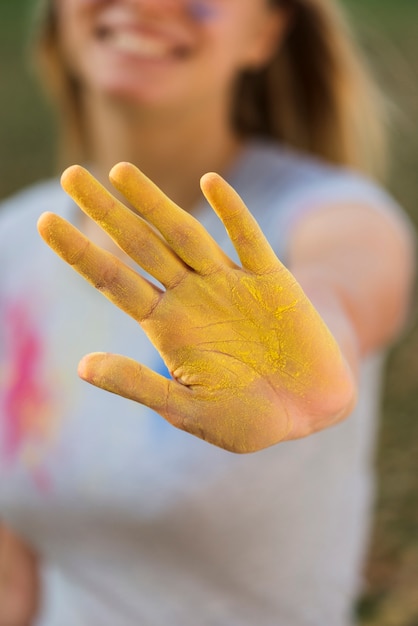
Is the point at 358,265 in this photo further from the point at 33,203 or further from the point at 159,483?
the point at 33,203

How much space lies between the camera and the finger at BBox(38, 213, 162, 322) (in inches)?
20.2

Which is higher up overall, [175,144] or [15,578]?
[175,144]

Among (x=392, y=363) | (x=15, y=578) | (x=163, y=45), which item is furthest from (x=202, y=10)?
(x=392, y=363)

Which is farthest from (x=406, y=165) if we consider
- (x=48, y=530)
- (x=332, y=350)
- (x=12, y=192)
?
(x=332, y=350)

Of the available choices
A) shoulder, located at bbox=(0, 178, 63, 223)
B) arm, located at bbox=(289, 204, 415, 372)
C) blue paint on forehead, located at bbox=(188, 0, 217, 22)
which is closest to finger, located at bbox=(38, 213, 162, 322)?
arm, located at bbox=(289, 204, 415, 372)

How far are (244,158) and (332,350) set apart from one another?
0.63 m

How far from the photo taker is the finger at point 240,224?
0.50m

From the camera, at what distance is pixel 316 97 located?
131cm

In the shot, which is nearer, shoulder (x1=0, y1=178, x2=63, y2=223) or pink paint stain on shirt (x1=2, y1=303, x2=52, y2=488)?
pink paint stain on shirt (x1=2, y1=303, x2=52, y2=488)

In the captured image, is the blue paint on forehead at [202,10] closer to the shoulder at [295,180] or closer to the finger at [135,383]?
the shoulder at [295,180]

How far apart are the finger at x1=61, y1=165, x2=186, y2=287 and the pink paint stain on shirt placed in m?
0.54

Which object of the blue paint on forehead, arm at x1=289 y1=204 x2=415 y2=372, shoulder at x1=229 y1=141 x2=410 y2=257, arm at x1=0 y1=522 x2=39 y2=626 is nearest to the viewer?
arm at x1=289 y1=204 x2=415 y2=372

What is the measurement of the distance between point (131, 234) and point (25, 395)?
58 centimetres

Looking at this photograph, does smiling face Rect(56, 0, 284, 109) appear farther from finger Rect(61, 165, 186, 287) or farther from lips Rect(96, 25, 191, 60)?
finger Rect(61, 165, 186, 287)
